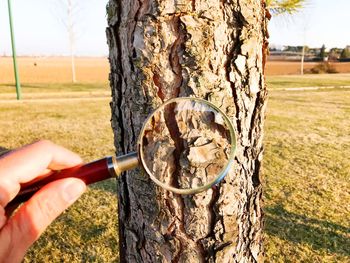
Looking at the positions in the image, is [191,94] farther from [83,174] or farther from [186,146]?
[83,174]

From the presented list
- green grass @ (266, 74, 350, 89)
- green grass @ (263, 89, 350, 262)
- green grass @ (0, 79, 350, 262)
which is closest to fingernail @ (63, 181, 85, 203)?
green grass @ (0, 79, 350, 262)

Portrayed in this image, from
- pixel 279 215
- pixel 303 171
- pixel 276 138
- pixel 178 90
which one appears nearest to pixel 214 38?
pixel 178 90

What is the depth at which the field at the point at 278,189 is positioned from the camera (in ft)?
11.7

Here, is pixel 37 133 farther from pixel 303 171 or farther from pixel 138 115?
pixel 138 115

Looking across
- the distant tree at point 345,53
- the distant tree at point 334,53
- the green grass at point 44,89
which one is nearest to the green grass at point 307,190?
the green grass at point 44,89

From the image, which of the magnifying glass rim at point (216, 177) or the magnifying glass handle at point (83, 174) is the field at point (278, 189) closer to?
the magnifying glass rim at point (216, 177)

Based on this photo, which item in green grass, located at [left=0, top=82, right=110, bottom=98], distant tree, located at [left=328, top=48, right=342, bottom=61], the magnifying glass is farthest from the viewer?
distant tree, located at [left=328, top=48, right=342, bottom=61]

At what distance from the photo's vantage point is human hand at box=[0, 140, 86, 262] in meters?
1.15

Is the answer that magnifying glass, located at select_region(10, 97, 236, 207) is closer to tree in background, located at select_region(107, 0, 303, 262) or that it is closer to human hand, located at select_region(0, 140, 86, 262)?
tree in background, located at select_region(107, 0, 303, 262)

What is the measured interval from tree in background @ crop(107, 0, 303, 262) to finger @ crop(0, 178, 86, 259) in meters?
0.50

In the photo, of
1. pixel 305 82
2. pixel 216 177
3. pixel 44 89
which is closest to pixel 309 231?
pixel 216 177

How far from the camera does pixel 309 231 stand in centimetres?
389

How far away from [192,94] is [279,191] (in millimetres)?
3896

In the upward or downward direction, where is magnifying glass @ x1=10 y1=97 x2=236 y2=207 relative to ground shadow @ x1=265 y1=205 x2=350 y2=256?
upward
